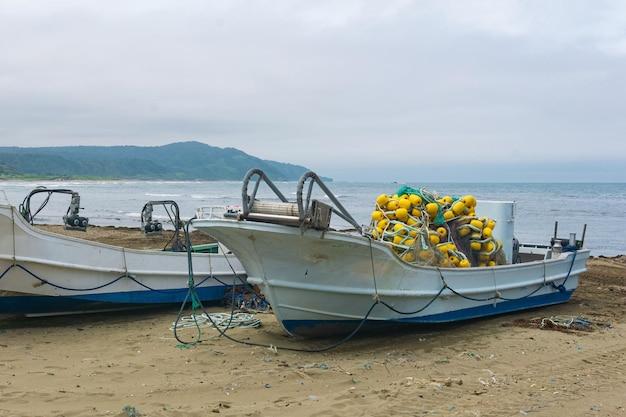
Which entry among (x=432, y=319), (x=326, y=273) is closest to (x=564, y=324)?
(x=432, y=319)

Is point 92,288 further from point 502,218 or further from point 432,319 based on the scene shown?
point 502,218

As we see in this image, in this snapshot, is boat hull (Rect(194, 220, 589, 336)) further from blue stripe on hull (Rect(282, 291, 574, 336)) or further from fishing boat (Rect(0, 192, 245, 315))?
fishing boat (Rect(0, 192, 245, 315))

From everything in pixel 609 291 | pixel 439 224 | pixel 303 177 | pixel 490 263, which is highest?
pixel 303 177

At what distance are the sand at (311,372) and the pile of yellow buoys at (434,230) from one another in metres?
1.02

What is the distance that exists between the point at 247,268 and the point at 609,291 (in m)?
9.01

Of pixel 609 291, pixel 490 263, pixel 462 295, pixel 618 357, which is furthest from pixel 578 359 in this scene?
pixel 609 291

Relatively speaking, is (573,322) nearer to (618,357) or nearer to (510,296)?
(510,296)

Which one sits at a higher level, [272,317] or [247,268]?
[247,268]

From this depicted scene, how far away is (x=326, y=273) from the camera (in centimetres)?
750

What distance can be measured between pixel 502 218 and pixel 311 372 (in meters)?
5.84

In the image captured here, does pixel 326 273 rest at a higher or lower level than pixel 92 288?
higher

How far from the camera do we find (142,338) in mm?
8688

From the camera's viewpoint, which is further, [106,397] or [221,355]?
[221,355]

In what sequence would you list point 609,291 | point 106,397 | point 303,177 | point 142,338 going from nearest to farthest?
point 106,397
point 303,177
point 142,338
point 609,291
